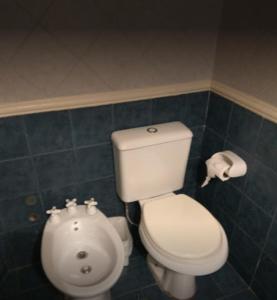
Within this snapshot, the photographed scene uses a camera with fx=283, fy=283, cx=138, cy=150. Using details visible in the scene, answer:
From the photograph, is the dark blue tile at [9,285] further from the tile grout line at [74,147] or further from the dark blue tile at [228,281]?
the dark blue tile at [228,281]

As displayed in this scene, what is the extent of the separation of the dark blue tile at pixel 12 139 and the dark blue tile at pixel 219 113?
3.27 feet

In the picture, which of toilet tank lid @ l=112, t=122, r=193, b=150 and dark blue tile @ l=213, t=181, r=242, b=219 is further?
dark blue tile @ l=213, t=181, r=242, b=219

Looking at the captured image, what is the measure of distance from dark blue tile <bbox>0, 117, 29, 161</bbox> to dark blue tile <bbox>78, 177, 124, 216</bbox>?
0.38 metres

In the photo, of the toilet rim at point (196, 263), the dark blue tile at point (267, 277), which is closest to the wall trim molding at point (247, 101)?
the toilet rim at point (196, 263)

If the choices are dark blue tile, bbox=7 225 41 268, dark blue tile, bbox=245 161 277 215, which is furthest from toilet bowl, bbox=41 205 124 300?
dark blue tile, bbox=245 161 277 215

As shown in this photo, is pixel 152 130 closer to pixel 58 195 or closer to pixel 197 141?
pixel 197 141

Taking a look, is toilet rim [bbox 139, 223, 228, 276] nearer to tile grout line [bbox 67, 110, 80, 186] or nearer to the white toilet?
the white toilet

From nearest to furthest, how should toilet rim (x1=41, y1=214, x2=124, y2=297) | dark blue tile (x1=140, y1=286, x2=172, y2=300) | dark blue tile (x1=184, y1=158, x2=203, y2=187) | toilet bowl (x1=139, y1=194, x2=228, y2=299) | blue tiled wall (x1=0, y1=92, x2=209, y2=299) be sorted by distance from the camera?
toilet rim (x1=41, y1=214, x2=124, y2=297), toilet bowl (x1=139, y1=194, x2=228, y2=299), blue tiled wall (x1=0, y1=92, x2=209, y2=299), dark blue tile (x1=140, y1=286, x2=172, y2=300), dark blue tile (x1=184, y1=158, x2=203, y2=187)

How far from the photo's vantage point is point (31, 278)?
64.0 inches

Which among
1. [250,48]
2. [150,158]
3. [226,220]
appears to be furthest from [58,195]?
[250,48]

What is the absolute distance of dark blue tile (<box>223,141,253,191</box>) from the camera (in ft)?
4.58

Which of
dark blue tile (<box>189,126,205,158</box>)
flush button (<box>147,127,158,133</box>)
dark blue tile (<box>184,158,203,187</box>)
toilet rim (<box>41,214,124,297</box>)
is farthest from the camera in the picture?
dark blue tile (<box>184,158,203,187</box>)

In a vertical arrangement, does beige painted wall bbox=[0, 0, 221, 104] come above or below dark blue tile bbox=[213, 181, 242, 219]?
above

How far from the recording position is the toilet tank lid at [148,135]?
136cm
